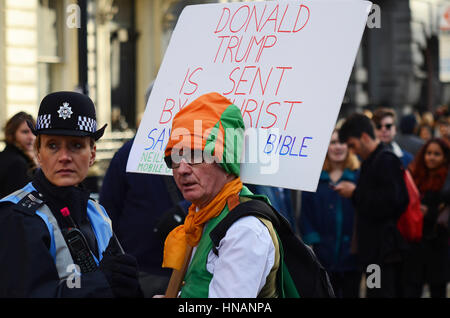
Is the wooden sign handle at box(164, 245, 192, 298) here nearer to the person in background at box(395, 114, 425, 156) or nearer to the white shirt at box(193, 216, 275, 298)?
the white shirt at box(193, 216, 275, 298)

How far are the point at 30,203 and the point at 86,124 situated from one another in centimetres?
42

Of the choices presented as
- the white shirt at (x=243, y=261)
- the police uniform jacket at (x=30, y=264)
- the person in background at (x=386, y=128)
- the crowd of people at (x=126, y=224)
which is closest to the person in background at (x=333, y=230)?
the person in background at (x=386, y=128)

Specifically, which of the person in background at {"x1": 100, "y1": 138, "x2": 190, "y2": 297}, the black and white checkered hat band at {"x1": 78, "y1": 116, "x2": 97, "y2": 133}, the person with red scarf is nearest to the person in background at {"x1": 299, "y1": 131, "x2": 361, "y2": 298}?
the person with red scarf

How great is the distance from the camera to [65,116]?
Result: 2896 millimetres

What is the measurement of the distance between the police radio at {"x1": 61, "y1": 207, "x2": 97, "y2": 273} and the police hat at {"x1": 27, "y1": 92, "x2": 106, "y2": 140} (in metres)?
0.37

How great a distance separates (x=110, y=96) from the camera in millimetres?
14492

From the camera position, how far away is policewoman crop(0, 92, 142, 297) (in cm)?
254

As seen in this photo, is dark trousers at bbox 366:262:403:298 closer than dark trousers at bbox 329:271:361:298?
Yes

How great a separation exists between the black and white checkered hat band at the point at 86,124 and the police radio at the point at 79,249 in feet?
1.28

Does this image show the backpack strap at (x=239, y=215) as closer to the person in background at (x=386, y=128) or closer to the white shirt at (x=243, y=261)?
the white shirt at (x=243, y=261)

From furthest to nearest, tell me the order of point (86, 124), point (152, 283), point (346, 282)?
point (346, 282) → point (152, 283) → point (86, 124)

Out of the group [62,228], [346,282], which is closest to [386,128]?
[346,282]

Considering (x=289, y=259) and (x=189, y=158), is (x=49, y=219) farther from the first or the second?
(x=289, y=259)
